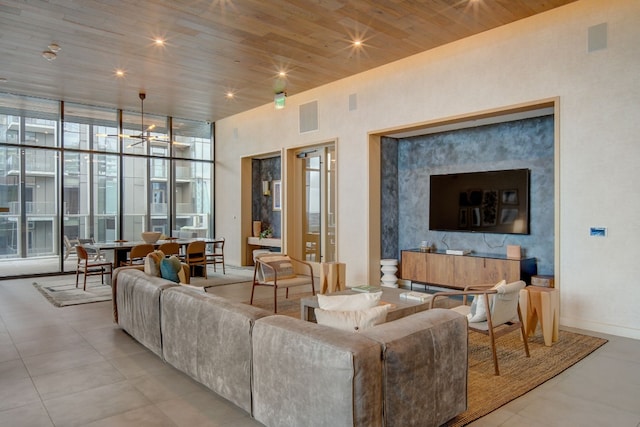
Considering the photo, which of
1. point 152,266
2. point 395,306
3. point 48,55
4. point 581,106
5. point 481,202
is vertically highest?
point 48,55

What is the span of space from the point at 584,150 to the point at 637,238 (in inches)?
42.1

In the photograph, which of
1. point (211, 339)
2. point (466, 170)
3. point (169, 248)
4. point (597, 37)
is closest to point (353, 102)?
point (466, 170)

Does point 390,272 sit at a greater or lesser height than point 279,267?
lesser

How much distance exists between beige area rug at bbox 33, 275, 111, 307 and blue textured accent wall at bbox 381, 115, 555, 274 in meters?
4.65

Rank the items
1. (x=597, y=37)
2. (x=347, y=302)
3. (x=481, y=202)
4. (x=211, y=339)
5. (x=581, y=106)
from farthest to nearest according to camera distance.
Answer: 1. (x=481, y=202)
2. (x=581, y=106)
3. (x=597, y=37)
4. (x=211, y=339)
5. (x=347, y=302)

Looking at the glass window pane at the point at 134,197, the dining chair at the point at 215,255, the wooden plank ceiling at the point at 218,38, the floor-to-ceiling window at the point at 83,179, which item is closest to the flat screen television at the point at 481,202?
the wooden plank ceiling at the point at 218,38

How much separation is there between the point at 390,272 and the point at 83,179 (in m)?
6.79

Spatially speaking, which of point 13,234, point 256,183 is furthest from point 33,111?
point 256,183

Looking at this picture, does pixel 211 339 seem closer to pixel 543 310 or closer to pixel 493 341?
pixel 493 341

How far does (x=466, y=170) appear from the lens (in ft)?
21.9

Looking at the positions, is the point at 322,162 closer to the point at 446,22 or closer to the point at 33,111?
the point at 446,22

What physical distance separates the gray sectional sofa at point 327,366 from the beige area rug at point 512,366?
1.35ft

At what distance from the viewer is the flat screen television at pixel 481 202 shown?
590cm

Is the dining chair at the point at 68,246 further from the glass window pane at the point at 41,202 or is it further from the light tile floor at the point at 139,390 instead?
the light tile floor at the point at 139,390
